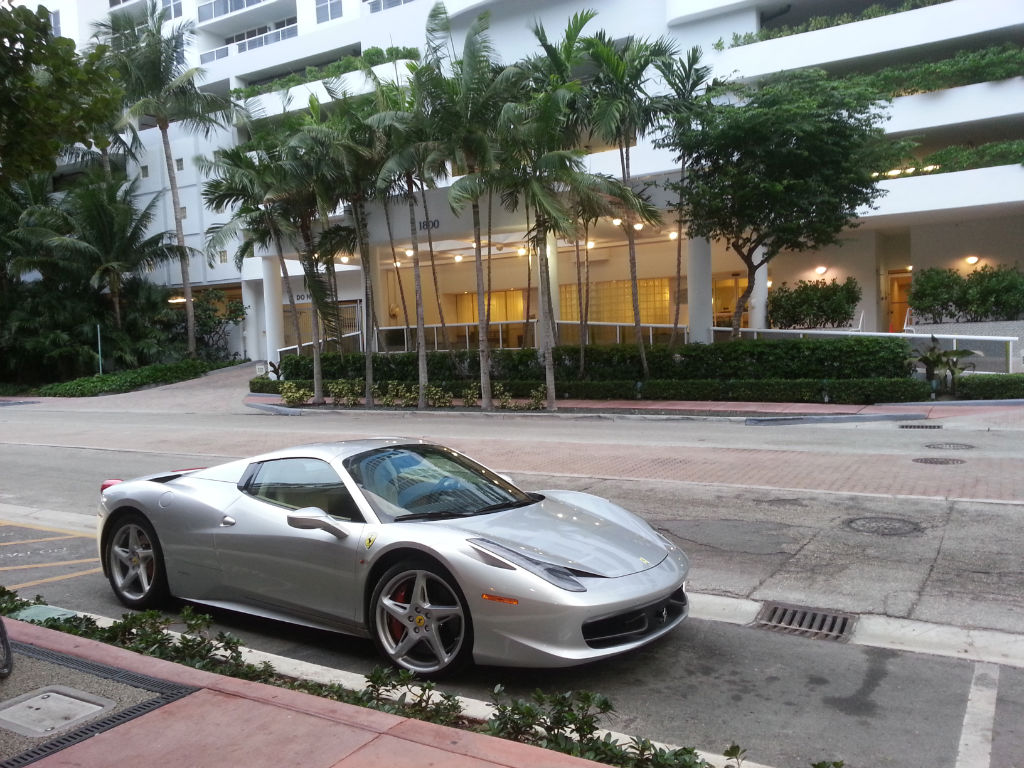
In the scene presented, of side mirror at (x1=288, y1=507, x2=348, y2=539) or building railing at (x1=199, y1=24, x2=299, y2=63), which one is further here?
building railing at (x1=199, y1=24, x2=299, y2=63)

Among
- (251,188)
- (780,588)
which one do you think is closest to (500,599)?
(780,588)

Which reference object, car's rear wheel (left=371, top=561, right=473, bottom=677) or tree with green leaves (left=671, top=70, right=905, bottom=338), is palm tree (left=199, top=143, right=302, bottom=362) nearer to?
tree with green leaves (left=671, top=70, right=905, bottom=338)

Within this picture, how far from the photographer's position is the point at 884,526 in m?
7.92

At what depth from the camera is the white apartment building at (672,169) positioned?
26469mm

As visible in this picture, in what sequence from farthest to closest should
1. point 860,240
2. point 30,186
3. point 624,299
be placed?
point 30,186, point 624,299, point 860,240

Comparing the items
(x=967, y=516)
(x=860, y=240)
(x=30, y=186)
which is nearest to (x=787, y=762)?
(x=967, y=516)

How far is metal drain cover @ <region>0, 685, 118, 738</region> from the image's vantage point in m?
3.87

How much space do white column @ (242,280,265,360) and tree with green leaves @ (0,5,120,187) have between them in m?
38.5

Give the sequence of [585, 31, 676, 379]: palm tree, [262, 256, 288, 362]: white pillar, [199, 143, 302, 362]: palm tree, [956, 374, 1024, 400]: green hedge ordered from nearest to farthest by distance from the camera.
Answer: [956, 374, 1024, 400]: green hedge → [585, 31, 676, 379]: palm tree → [199, 143, 302, 362]: palm tree → [262, 256, 288, 362]: white pillar

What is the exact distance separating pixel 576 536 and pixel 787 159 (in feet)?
57.7

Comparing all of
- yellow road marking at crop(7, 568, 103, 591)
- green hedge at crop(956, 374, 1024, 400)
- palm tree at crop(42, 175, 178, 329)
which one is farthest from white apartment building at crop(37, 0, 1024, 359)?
yellow road marking at crop(7, 568, 103, 591)

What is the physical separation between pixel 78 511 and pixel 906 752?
9.91m

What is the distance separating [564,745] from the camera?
3510 mm

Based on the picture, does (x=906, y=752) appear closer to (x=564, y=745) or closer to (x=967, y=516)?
(x=564, y=745)
